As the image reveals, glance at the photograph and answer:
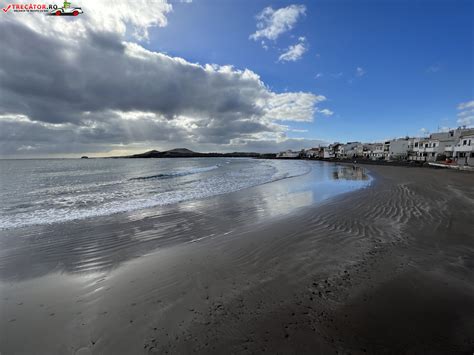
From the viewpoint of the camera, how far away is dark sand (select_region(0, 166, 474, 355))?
9.68 feet

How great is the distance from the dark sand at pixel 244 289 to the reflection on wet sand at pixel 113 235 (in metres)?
0.07

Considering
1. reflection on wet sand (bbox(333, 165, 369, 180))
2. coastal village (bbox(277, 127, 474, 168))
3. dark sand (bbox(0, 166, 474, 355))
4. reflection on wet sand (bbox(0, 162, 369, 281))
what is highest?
coastal village (bbox(277, 127, 474, 168))

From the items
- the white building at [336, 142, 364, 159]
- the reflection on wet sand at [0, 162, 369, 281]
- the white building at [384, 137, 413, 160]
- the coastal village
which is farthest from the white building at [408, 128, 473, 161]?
the reflection on wet sand at [0, 162, 369, 281]

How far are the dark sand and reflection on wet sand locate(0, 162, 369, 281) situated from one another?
7 cm

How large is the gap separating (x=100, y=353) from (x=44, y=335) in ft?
3.86

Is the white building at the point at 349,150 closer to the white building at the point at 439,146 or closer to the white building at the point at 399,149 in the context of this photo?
the white building at the point at 399,149

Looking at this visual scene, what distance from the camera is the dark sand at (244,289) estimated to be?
9.68 feet

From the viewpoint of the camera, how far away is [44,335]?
3.19 metres

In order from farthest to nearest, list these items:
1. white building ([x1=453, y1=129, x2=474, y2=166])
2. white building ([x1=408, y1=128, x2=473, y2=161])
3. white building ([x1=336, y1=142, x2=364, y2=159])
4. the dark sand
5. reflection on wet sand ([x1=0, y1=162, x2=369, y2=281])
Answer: white building ([x1=336, y1=142, x2=364, y2=159]), white building ([x1=408, y1=128, x2=473, y2=161]), white building ([x1=453, y1=129, x2=474, y2=166]), reflection on wet sand ([x1=0, y1=162, x2=369, y2=281]), the dark sand

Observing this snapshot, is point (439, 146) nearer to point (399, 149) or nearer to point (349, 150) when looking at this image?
point (399, 149)

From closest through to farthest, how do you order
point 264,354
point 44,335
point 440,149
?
1. point 264,354
2. point 44,335
3. point 440,149

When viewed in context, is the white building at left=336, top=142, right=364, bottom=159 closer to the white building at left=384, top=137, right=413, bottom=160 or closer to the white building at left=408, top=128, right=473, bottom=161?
the white building at left=384, top=137, right=413, bottom=160

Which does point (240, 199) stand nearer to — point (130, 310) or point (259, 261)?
point (259, 261)

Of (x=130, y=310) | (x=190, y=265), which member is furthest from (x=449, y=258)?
(x=130, y=310)
